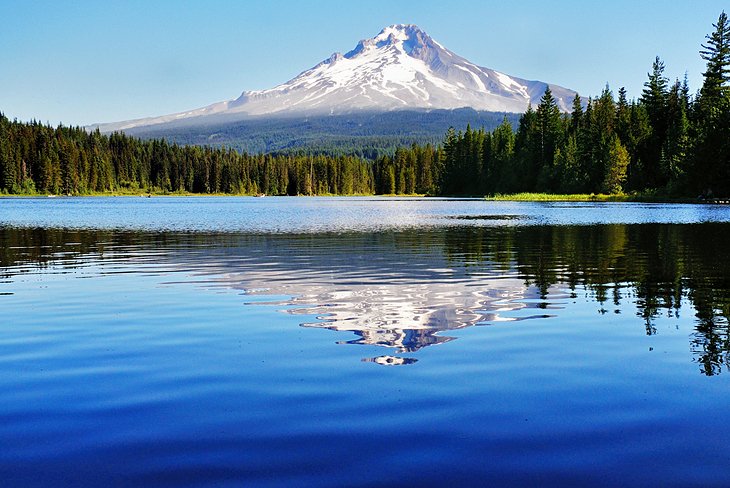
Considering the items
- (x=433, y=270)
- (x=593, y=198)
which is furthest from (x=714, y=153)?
(x=433, y=270)

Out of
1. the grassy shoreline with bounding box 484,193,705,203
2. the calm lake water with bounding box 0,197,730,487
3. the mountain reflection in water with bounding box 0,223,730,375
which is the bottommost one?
the calm lake water with bounding box 0,197,730,487

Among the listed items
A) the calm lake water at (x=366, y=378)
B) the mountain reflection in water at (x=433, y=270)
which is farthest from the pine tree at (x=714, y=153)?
the calm lake water at (x=366, y=378)

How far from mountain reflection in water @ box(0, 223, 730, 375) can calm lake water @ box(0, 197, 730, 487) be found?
0.17 m

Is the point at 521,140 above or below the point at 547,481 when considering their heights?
above

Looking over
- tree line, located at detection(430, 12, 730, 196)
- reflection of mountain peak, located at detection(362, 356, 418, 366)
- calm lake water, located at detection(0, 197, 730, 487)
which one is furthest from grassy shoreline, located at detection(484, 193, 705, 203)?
reflection of mountain peak, located at detection(362, 356, 418, 366)

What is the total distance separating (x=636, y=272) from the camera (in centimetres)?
2680

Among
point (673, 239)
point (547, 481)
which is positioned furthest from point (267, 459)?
point (673, 239)

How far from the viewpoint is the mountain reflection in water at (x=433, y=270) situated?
A: 1689cm

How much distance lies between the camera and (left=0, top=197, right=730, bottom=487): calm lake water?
303 inches

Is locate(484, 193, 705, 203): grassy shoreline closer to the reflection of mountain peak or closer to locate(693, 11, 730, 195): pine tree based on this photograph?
locate(693, 11, 730, 195): pine tree

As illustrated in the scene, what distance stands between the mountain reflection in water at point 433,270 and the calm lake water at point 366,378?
170mm

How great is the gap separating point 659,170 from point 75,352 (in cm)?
14131

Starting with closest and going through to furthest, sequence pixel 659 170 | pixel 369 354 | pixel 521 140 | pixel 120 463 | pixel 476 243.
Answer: pixel 120 463, pixel 369 354, pixel 476 243, pixel 659 170, pixel 521 140

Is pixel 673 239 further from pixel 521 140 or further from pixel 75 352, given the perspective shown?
pixel 521 140
